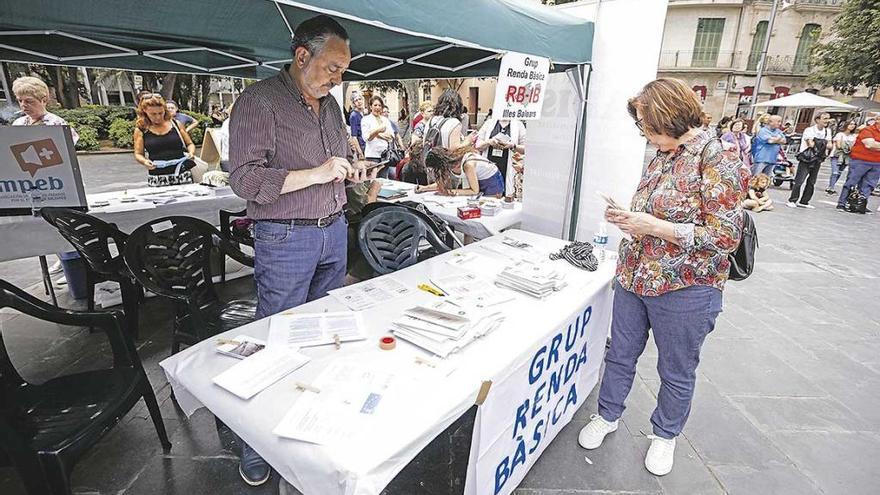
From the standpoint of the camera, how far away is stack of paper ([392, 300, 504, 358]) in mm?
1482

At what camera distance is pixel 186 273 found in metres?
2.58

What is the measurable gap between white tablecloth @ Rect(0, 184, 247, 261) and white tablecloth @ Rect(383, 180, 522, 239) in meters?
1.79

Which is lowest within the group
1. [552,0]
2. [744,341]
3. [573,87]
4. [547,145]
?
[744,341]

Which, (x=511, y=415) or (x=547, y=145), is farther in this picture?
(x=547, y=145)

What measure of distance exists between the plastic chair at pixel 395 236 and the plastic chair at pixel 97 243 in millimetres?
1553

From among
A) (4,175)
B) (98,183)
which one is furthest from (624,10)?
(98,183)

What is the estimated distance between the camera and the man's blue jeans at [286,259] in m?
1.79

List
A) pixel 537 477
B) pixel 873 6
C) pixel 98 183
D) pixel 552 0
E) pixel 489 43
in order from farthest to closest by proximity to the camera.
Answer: pixel 552 0 < pixel 873 6 < pixel 98 183 < pixel 489 43 < pixel 537 477

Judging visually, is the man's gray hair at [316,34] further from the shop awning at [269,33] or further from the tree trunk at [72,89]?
the tree trunk at [72,89]

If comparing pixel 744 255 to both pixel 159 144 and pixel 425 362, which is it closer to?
pixel 425 362

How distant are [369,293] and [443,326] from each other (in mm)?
474

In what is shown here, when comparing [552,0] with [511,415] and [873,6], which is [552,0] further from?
[511,415]

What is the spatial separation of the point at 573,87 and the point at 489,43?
1.21 metres

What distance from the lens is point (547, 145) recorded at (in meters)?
3.37
